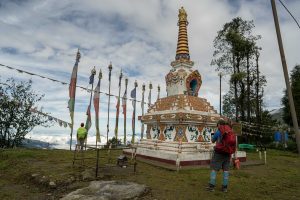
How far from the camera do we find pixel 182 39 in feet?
62.3

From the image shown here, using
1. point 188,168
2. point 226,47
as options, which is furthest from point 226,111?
point 188,168

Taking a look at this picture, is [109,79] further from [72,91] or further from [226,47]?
[226,47]

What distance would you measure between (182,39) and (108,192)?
14.8 meters

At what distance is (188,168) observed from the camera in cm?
1239

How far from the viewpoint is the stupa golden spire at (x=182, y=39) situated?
18.6 meters

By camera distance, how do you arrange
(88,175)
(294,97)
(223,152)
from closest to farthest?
(223,152) → (88,175) → (294,97)

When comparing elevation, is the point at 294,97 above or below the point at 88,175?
above

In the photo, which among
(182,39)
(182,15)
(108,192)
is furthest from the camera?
(182,15)

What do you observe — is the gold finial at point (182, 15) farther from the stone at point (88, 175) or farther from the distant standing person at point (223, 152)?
the stone at point (88, 175)

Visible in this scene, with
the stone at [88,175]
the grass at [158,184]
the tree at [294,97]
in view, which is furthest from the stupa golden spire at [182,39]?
the tree at [294,97]

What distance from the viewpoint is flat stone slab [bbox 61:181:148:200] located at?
657 centimetres

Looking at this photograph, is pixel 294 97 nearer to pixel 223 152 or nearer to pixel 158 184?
pixel 223 152

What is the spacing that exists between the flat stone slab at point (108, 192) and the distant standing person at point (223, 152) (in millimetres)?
2331

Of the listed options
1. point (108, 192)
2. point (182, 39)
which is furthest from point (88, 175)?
point (182, 39)
